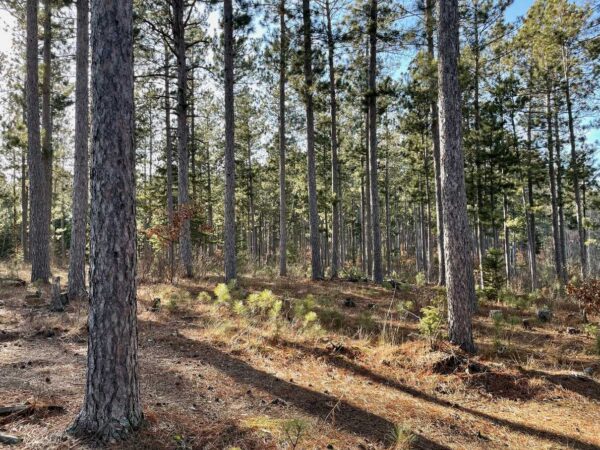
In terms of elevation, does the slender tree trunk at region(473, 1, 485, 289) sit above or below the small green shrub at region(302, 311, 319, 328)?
above

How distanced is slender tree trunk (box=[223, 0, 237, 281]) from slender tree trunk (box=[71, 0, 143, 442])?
8.01 meters

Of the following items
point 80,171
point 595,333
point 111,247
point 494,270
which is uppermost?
point 80,171

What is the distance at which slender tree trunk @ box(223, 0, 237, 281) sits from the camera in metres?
11.0

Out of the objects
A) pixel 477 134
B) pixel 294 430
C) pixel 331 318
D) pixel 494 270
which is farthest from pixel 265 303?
pixel 477 134

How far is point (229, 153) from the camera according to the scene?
10.9 m

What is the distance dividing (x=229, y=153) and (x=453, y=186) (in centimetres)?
683

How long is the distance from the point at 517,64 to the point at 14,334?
19334 mm

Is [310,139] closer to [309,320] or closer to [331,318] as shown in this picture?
[331,318]

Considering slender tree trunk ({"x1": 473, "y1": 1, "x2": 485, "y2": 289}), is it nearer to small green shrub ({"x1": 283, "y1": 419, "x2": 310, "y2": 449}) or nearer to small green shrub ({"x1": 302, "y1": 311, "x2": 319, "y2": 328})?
small green shrub ({"x1": 302, "y1": 311, "x2": 319, "y2": 328})

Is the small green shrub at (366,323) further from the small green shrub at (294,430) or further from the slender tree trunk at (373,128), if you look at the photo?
the slender tree trunk at (373,128)

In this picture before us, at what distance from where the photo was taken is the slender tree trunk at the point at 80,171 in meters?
8.72

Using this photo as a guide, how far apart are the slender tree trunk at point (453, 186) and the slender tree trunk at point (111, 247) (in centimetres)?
482

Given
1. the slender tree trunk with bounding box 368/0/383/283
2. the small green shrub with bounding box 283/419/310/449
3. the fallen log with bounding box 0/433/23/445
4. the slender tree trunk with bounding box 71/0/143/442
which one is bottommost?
the small green shrub with bounding box 283/419/310/449

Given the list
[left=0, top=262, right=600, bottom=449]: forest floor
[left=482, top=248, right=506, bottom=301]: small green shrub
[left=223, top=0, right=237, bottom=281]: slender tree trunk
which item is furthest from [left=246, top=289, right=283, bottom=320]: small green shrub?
[left=482, top=248, right=506, bottom=301]: small green shrub
